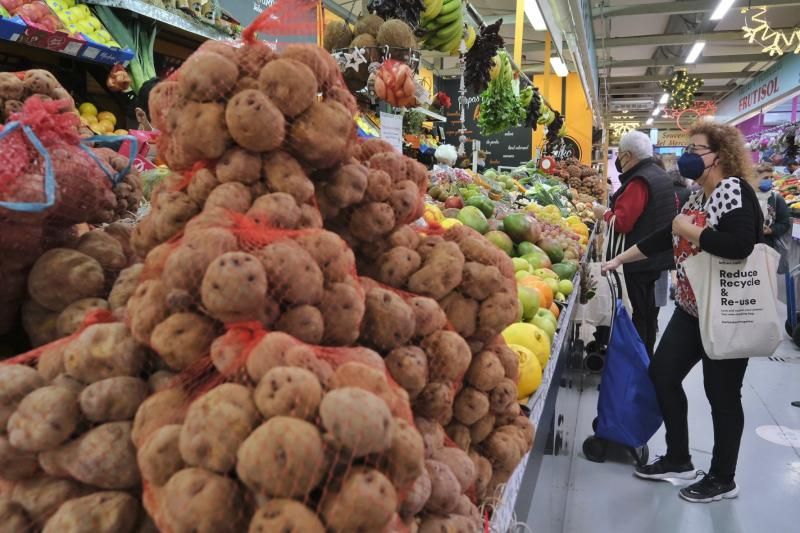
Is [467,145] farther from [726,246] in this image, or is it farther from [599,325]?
[726,246]

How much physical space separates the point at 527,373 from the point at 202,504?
129cm

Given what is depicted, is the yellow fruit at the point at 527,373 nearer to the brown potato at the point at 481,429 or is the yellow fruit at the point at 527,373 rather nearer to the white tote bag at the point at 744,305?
the brown potato at the point at 481,429

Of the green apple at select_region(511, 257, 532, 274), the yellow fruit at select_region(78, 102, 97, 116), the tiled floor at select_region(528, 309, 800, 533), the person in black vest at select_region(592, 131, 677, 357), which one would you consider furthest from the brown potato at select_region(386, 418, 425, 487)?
the person in black vest at select_region(592, 131, 677, 357)

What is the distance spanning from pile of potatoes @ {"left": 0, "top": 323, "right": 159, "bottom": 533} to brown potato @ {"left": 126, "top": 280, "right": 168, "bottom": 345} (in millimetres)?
38

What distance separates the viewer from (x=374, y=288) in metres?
0.90

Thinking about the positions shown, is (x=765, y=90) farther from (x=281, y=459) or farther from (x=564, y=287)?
(x=281, y=459)

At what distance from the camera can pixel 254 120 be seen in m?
0.81

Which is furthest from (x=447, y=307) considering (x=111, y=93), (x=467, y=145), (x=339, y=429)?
(x=467, y=145)

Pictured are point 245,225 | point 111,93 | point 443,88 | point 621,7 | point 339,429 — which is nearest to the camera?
point 339,429

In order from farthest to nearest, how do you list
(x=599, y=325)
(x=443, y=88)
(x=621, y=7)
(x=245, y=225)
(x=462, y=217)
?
1. (x=443, y=88)
2. (x=621, y=7)
3. (x=599, y=325)
4. (x=462, y=217)
5. (x=245, y=225)

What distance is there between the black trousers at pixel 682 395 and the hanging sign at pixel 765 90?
13.5 meters

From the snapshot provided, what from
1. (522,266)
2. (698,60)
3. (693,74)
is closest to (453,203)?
(522,266)

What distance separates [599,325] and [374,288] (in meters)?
4.62

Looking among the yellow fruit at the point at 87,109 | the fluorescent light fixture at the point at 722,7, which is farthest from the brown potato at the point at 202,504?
the fluorescent light fixture at the point at 722,7
